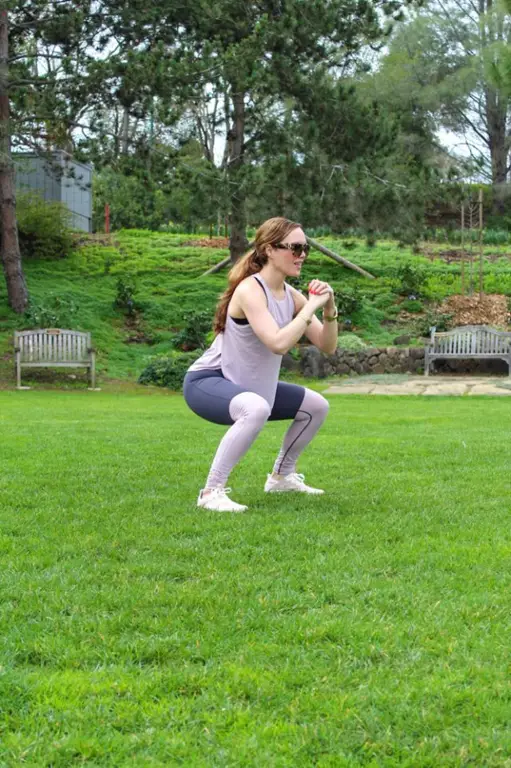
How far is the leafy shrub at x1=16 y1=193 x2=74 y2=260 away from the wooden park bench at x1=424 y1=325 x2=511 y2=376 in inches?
434

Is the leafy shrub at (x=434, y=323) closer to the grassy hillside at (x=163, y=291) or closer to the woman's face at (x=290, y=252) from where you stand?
the grassy hillside at (x=163, y=291)

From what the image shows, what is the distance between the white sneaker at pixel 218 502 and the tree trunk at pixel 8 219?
14895 mm

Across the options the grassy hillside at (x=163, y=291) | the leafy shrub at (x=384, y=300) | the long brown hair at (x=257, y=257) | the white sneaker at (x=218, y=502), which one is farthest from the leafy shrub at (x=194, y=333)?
the white sneaker at (x=218, y=502)

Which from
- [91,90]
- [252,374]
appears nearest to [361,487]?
[252,374]

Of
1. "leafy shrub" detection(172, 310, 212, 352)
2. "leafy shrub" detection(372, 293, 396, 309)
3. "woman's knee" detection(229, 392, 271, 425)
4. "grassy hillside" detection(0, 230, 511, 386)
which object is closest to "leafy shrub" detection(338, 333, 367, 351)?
"grassy hillside" detection(0, 230, 511, 386)

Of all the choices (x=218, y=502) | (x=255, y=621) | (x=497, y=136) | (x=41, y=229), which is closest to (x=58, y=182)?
(x=41, y=229)

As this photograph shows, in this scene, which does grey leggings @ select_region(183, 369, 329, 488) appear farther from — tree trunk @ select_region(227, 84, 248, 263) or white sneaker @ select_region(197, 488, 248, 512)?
tree trunk @ select_region(227, 84, 248, 263)

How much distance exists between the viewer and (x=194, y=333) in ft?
58.9

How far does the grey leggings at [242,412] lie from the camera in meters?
4.56

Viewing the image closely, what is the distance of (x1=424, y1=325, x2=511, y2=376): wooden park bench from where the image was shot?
17094 millimetres

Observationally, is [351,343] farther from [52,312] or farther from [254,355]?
[254,355]

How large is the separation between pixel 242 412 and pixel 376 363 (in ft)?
43.0

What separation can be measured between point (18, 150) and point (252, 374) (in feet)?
66.4

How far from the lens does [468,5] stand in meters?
38.5
